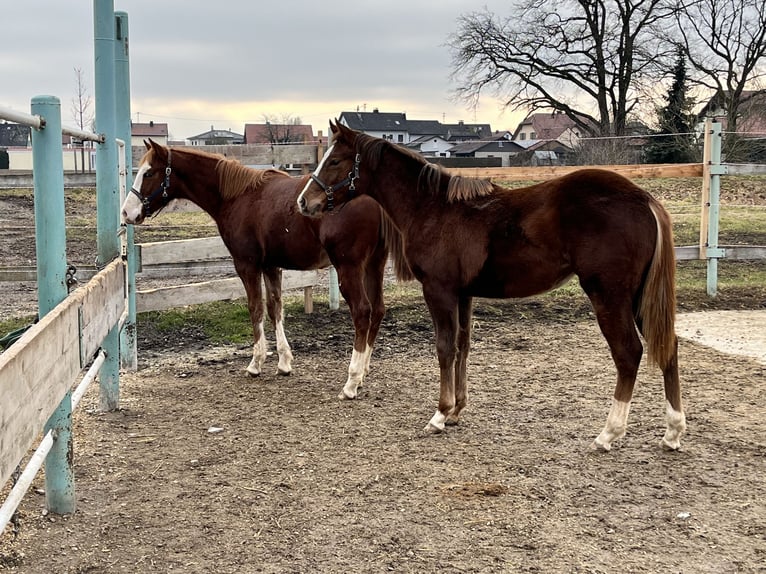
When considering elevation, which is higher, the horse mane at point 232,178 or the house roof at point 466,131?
the house roof at point 466,131

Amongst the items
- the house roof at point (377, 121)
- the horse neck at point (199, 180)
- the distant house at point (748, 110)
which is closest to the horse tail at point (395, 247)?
the horse neck at point (199, 180)

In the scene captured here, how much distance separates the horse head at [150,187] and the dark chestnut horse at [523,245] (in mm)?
1571

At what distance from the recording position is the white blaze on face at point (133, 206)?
5410 mm

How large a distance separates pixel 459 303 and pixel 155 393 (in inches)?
95.0

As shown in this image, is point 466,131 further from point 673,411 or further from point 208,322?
point 673,411

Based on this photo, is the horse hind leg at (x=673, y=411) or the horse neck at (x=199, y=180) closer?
the horse hind leg at (x=673, y=411)

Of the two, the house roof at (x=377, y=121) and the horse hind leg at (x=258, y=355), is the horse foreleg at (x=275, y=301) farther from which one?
the house roof at (x=377, y=121)

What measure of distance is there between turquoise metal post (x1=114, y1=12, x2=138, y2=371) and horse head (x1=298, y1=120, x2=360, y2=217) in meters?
1.44

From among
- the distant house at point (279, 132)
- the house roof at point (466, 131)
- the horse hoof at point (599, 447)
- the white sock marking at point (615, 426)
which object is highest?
the house roof at point (466, 131)

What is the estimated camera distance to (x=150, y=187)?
563 centimetres

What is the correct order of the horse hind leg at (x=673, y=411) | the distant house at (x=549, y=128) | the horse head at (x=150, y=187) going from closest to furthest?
the horse hind leg at (x=673, y=411), the horse head at (x=150, y=187), the distant house at (x=549, y=128)

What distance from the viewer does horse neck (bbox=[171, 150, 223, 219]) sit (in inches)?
231

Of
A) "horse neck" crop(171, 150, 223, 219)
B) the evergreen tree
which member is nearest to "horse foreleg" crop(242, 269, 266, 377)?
"horse neck" crop(171, 150, 223, 219)

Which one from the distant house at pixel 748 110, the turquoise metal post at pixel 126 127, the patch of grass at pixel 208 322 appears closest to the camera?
the turquoise metal post at pixel 126 127
